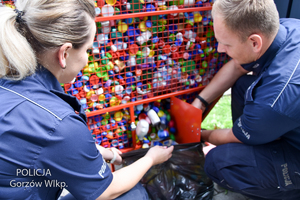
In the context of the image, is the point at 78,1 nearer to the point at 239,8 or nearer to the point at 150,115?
the point at 239,8

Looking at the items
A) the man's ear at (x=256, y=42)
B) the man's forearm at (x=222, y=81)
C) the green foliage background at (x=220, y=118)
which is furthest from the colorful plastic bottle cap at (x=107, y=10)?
the green foliage background at (x=220, y=118)

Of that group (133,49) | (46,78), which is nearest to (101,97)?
(133,49)

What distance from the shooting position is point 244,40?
4.66ft

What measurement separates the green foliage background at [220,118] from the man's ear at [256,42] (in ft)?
4.56

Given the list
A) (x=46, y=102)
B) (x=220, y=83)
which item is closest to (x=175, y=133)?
(x=220, y=83)

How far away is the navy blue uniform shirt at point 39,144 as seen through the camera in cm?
91

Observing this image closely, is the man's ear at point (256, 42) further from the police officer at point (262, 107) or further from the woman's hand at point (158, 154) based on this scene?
the woman's hand at point (158, 154)

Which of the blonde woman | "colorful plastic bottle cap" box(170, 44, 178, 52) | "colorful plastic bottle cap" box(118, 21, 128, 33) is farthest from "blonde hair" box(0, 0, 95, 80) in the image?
"colorful plastic bottle cap" box(170, 44, 178, 52)

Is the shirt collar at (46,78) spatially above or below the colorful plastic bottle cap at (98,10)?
below

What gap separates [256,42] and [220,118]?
1706 mm

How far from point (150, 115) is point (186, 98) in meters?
0.46

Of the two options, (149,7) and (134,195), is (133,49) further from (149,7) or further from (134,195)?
(134,195)

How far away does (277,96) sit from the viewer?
4.27ft

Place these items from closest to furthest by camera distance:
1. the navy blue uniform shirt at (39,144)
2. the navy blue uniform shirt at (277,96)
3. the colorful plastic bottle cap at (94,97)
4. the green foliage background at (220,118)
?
the navy blue uniform shirt at (39,144), the navy blue uniform shirt at (277,96), the colorful plastic bottle cap at (94,97), the green foliage background at (220,118)
